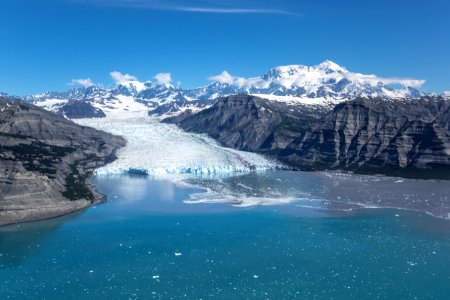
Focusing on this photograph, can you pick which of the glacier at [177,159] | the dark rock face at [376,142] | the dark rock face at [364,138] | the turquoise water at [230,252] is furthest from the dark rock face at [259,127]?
the turquoise water at [230,252]

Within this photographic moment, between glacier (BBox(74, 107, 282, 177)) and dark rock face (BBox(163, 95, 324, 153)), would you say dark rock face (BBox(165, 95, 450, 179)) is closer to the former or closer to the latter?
dark rock face (BBox(163, 95, 324, 153))

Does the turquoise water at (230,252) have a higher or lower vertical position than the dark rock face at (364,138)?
lower

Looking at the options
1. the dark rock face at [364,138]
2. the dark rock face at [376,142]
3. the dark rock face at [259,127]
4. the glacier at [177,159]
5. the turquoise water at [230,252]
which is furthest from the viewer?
the dark rock face at [259,127]

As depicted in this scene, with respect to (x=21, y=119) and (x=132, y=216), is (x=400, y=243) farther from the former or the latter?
(x=21, y=119)

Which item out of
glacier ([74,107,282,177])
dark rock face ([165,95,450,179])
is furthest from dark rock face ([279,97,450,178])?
glacier ([74,107,282,177])

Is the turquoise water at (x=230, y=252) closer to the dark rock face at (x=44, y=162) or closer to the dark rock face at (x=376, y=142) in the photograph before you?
the dark rock face at (x=44, y=162)

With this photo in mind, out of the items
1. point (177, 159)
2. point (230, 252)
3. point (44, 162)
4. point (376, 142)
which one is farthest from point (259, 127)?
point (230, 252)
